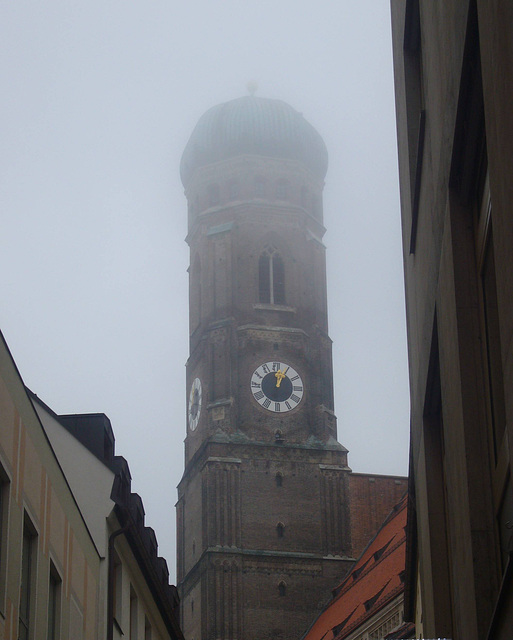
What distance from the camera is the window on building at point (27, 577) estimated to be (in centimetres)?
1301

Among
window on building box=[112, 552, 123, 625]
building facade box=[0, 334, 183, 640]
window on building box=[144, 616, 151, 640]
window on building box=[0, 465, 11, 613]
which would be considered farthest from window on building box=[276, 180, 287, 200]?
window on building box=[0, 465, 11, 613]

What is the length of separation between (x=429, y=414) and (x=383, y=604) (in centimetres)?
3256

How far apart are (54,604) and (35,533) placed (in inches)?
57.6

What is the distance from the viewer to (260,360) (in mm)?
60906

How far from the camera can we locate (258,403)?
197 ft

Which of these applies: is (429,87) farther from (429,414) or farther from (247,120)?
(247,120)

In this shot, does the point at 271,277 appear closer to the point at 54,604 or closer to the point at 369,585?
the point at 369,585

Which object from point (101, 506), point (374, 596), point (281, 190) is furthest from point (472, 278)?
point (281, 190)

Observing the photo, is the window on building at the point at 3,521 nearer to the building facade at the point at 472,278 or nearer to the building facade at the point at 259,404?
the building facade at the point at 472,278

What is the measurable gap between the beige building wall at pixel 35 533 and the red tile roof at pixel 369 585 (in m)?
26.1

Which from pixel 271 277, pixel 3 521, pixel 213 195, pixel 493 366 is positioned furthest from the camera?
pixel 213 195

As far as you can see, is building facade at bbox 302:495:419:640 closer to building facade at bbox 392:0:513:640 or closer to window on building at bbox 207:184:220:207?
window on building at bbox 207:184:220:207

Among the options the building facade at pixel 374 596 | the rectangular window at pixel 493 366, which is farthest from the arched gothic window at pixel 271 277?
the rectangular window at pixel 493 366

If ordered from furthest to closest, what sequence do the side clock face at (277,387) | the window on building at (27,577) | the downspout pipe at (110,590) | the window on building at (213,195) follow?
1. the window on building at (213,195)
2. the side clock face at (277,387)
3. the downspout pipe at (110,590)
4. the window on building at (27,577)
